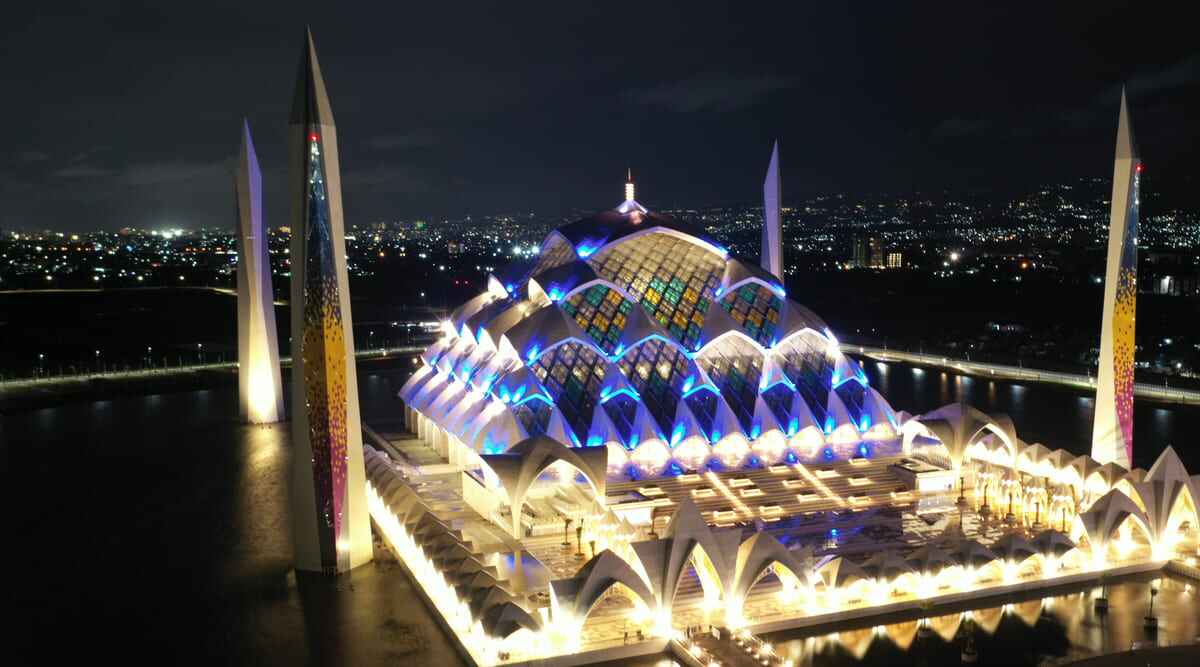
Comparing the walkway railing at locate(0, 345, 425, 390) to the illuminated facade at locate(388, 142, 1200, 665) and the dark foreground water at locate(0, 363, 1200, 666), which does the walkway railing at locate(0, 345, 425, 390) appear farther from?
the illuminated facade at locate(388, 142, 1200, 665)

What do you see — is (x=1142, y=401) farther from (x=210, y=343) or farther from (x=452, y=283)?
(x=452, y=283)

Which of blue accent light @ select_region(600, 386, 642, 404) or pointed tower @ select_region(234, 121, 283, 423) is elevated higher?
pointed tower @ select_region(234, 121, 283, 423)

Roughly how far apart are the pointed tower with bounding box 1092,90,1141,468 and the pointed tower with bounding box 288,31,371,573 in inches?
759

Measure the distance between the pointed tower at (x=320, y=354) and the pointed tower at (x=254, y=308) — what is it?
17633 mm

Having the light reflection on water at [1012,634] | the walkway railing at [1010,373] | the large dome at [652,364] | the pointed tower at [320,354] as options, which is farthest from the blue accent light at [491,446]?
the walkway railing at [1010,373]

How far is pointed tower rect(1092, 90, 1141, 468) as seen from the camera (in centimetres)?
2708

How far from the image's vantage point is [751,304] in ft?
109

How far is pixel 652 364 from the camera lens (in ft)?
100

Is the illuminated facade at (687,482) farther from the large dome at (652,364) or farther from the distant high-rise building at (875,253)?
the distant high-rise building at (875,253)

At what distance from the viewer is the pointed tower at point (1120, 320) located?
2708 cm

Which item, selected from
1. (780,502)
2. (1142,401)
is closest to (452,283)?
(1142,401)

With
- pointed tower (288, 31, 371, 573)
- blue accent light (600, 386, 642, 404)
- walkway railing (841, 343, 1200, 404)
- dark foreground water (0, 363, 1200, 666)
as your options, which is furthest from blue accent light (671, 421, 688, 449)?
walkway railing (841, 343, 1200, 404)

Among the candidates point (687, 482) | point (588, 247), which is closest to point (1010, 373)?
point (588, 247)

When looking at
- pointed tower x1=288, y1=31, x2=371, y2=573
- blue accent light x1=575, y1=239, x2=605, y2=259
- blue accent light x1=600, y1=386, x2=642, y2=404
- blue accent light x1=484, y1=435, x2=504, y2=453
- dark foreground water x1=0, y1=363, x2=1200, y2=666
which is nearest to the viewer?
dark foreground water x1=0, y1=363, x2=1200, y2=666
